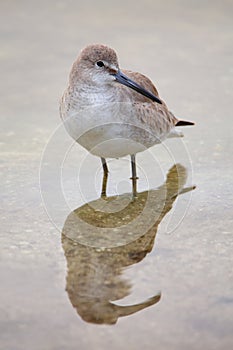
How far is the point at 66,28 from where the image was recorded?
859 centimetres

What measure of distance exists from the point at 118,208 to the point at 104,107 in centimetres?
75

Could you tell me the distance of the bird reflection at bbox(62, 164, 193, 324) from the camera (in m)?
3.83

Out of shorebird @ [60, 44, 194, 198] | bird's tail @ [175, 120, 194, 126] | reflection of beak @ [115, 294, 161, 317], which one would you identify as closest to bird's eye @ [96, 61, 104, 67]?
shorebird @ [60, 44, 194, 198]

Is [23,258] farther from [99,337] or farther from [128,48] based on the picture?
[128,48]

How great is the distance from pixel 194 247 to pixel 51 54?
4121 mm

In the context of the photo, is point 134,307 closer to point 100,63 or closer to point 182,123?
point 100,63

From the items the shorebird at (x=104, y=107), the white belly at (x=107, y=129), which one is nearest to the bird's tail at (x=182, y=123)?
the shorebird at (x=104, y=107)

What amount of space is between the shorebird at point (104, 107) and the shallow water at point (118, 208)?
47 cm

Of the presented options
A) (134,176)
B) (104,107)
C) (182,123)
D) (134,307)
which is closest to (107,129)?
(104,107)

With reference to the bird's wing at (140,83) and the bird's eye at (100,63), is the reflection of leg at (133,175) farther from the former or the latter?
the bird's eye at (100,63)

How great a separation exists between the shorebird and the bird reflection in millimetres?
262

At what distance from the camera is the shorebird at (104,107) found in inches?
192

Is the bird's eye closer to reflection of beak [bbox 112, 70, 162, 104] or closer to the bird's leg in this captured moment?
reflection of beak [bbox 112, 70, 162, 104]

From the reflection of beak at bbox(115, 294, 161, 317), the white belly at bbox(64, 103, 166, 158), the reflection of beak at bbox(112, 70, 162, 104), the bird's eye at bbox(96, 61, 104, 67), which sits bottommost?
the reflection of beak at bbox(115, 294, 161, 317)
